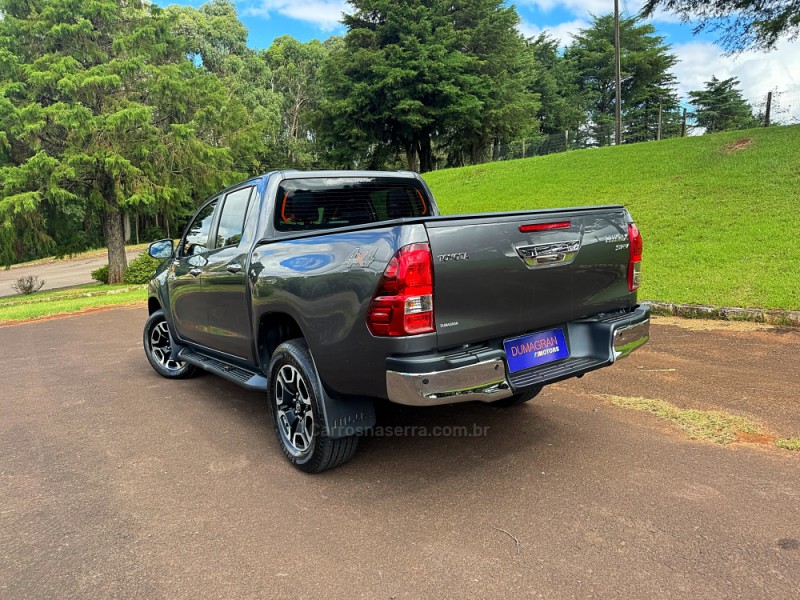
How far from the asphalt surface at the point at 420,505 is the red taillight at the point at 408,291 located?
1.02 meters

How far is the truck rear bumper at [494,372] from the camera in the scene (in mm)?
2623

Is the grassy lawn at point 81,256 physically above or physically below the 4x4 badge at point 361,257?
below

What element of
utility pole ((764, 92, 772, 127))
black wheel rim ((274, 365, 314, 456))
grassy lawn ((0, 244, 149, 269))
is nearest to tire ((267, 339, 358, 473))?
black wheel rim ((274, 365, 314, 456))

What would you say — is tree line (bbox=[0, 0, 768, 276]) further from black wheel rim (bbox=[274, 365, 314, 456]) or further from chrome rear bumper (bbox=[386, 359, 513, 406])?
chrome rear bumper (bbox=[386, 359, 513, 406])

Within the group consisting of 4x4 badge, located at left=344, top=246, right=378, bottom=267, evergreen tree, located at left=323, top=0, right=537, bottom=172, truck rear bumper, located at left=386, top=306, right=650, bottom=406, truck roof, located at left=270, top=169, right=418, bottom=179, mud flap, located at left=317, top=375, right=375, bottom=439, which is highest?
evergreen tree, located at left=323, top=0, right=537, bottom=172

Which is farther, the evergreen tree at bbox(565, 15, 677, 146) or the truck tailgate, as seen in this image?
the evergreen tree at bbox(565, 15, 677, 146)

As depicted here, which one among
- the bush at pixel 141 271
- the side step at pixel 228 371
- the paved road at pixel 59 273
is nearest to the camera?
the side step at pixel 228 371

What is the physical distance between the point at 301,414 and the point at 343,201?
1717 millimetres

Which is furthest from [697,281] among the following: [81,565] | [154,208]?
[154,208]

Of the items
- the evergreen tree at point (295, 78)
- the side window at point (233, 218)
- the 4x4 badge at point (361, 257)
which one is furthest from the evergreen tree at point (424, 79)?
the 4x4 badge at point (361, 257)

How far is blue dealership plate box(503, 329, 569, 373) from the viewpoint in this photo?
9.78ft

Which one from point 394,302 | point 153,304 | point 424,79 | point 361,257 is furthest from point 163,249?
point 424,79

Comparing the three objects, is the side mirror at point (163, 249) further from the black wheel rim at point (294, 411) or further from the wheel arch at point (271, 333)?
the black wheel rim at point (294, 411)

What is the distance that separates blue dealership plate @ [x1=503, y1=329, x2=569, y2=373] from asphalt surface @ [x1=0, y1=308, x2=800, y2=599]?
69 centimetres
